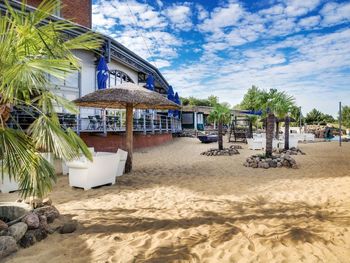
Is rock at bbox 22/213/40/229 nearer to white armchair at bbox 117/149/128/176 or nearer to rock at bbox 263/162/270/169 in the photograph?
white armchair at bbox 117/149/128/176

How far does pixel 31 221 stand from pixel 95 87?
12287 mm

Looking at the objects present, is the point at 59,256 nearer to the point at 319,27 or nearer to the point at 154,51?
the point at 319,27

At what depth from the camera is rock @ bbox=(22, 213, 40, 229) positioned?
3.82 metres

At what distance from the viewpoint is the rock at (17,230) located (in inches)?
138

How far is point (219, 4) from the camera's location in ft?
43.1

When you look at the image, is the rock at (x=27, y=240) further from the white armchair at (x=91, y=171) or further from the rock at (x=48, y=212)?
the white armchair at (x=91, y=171)

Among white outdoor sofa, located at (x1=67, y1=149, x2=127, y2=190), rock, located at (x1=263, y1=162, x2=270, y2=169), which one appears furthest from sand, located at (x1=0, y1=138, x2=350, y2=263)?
rock, located at (x1=263, y1=162, x2=270, y2=169)

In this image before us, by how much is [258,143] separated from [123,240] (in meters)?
14.7

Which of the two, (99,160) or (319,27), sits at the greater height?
(319,27)

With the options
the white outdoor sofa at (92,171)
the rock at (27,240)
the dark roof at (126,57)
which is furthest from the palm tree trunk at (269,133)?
the rock at (27,240)

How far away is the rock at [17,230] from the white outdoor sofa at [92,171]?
107 inches

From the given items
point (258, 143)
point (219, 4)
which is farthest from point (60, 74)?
point (258, 143)

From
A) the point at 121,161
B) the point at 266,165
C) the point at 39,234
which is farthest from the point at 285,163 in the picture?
the point at 39,234

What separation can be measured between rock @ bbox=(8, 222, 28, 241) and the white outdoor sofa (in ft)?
8.89
